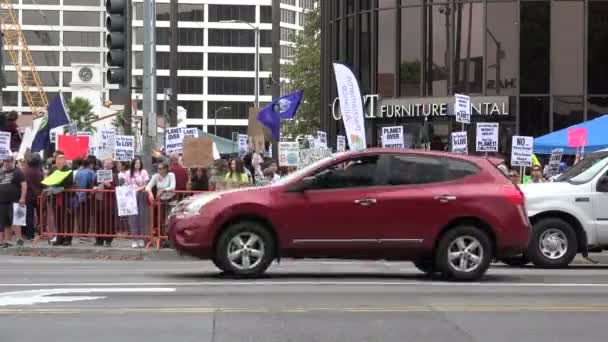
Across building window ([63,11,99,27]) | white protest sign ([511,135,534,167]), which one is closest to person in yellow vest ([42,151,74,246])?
white protest sign ([511,135,534,167])

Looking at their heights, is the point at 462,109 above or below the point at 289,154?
above

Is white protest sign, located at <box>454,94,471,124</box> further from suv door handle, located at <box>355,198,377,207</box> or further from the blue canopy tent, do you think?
suv door handle, located at <box>355,198,377,207</box>

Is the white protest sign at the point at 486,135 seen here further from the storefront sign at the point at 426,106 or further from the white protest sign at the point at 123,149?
the storefront sign at the point at 426,106

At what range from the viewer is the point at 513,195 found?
45.3ft

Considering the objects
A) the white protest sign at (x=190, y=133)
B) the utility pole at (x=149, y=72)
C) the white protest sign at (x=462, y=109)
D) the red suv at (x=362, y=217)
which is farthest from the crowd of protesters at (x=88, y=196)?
the red suv at (x=362, y=217)

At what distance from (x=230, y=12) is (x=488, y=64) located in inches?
3217

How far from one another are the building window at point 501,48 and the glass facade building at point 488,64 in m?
0.03

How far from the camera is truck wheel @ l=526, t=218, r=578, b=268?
53.9 ft

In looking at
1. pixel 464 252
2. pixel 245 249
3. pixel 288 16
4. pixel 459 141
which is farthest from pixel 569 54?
pixel 288 16

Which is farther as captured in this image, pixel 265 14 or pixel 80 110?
pixel 265 14

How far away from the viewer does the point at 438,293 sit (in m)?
12.1

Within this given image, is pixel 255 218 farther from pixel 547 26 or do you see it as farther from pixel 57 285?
pixel 547 26

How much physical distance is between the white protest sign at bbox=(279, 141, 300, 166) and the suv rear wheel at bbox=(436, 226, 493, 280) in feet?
43.6

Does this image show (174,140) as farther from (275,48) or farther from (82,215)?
(275,48)
